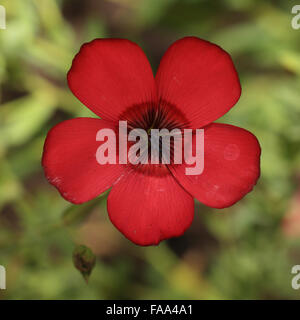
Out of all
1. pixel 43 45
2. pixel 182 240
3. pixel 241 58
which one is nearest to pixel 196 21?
pixel 241 58

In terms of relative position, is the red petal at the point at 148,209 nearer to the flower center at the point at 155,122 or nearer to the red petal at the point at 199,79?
the flower center at the point at 155,122

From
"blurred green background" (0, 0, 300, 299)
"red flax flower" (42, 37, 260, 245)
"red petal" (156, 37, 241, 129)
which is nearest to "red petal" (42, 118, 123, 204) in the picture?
"red flax flower" (42, 37, 260, 245)

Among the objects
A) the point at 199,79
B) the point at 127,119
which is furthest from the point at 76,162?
the point at 199,79

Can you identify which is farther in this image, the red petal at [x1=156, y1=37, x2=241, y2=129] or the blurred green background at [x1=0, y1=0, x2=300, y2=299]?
the blurred green background at [x1=0, y1=0, x2=300, y2=299]

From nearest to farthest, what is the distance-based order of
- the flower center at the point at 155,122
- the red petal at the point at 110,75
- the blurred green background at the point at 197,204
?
the red petal at the point at 110,75 → the flower center at the point at 155,122 → the blurred green background at the point at 197,204

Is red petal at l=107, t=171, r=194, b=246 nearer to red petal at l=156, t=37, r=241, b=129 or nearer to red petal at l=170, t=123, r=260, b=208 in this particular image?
red petal at l=170, t=123, r=260, b=208

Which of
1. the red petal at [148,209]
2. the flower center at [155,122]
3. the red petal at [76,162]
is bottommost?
the red petal at [148,209]

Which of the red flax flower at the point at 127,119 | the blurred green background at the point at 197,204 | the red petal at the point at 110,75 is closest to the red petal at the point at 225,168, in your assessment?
the red flax flower at the point at 127,119
